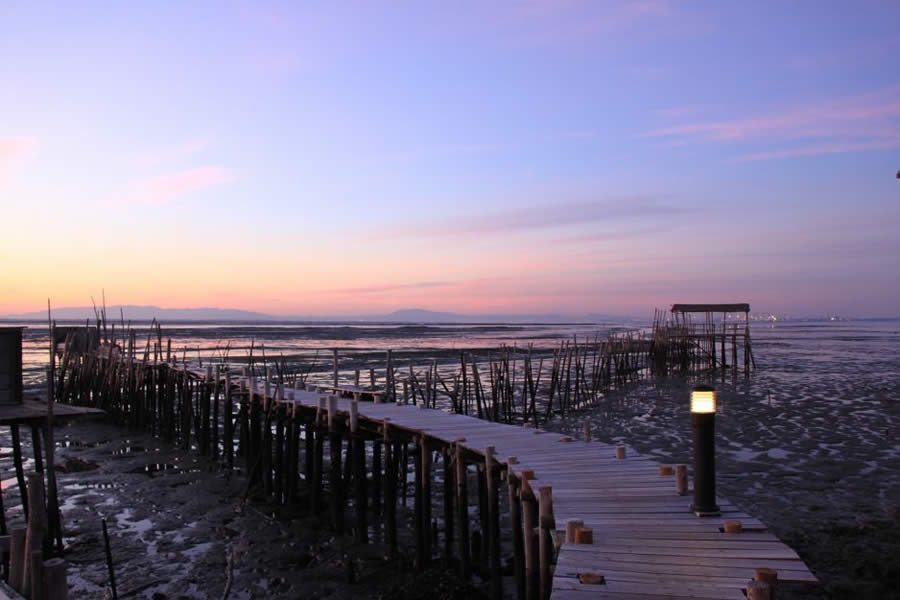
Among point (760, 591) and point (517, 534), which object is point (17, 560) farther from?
point (760, 591)

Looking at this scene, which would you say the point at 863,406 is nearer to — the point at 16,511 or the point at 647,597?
the point at 647,597

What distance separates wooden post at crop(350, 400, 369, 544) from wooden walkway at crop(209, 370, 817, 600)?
168 centimetres

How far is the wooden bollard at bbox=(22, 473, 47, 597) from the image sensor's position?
16.5ft

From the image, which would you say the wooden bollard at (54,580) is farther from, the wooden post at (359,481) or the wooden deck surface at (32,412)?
the wooden post at (359,481)

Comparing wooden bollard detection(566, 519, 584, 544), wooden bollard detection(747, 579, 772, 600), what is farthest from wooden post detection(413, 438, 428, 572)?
wooden bollard detection(747, 579, 772, 600)

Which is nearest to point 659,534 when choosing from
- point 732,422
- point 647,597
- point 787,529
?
point 647,597

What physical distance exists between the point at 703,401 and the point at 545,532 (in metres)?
1.84

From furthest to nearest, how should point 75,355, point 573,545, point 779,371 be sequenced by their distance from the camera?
point 779,371 → point 75,355 → point 573,545

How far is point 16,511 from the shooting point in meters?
10.9

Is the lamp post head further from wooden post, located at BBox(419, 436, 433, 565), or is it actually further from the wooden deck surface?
the wooden deck surface

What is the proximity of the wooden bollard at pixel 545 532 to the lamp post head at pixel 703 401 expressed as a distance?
5.09 ft

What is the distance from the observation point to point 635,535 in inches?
224

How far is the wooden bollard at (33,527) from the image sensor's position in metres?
5.04

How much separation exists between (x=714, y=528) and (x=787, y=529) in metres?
4.39
